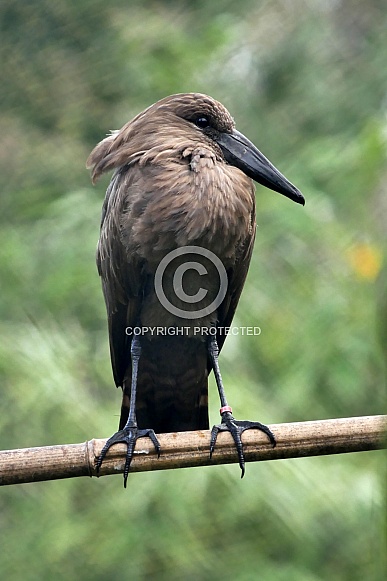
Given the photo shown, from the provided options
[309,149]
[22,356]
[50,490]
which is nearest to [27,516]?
[50,490]

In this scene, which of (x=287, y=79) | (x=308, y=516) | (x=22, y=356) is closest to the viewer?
(x=308, y=516)

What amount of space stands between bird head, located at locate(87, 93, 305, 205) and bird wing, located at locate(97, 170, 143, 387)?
0.28 feet

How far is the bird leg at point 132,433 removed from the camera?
2416mm

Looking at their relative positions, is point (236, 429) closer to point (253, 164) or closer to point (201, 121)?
point (253, 164)

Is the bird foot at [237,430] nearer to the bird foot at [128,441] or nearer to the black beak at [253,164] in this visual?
the bird foot at [128,441]

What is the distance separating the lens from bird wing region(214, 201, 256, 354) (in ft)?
9.25

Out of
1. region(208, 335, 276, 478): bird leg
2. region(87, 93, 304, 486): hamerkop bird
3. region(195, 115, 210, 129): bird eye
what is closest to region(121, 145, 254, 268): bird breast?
region(87, 93, 304, 486): hamerkop bird

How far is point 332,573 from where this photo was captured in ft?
11.8

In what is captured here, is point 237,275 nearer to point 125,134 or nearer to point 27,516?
point 125,134

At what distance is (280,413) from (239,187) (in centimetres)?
144

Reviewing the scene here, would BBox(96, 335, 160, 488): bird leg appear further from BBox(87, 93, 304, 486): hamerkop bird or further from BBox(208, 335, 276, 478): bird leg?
BBox(208, 335, 276, 478): bird leg

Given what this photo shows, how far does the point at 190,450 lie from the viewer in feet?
7.75

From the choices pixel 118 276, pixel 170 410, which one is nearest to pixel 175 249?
pixel 118 276

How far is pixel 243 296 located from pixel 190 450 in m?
1.66
